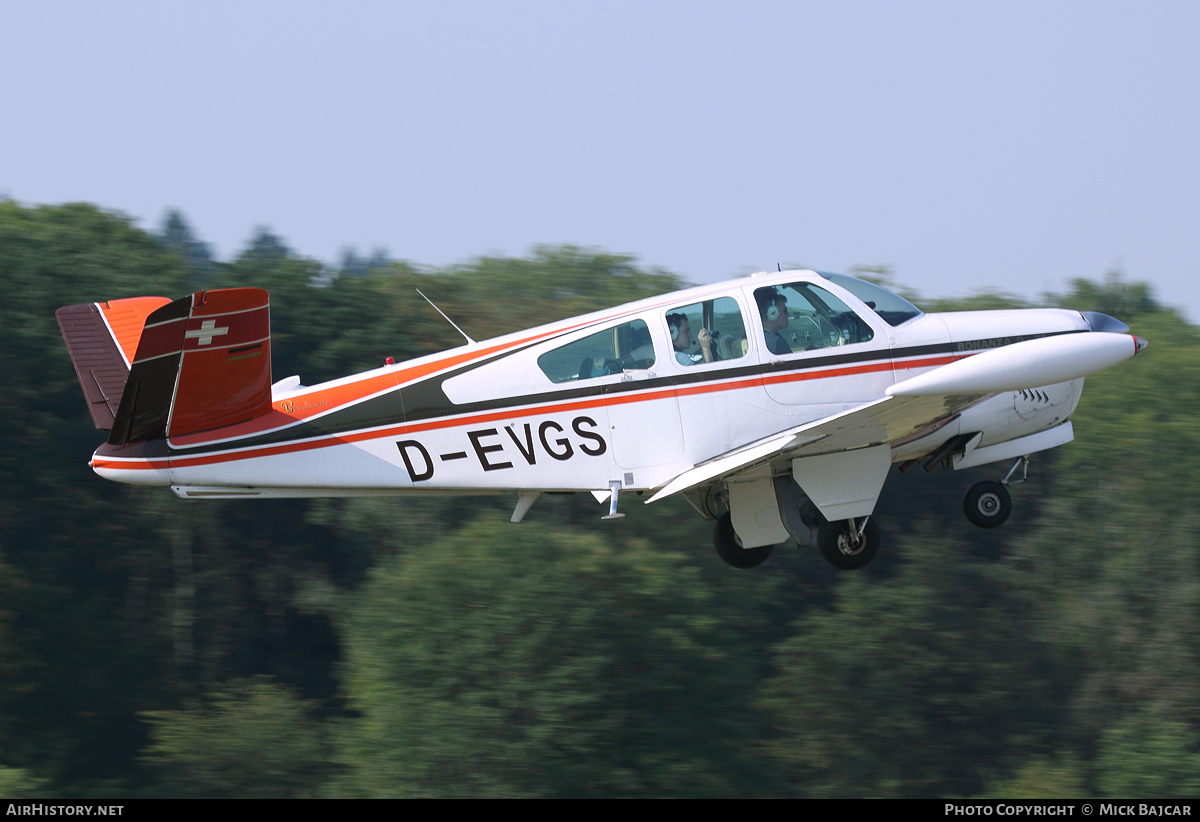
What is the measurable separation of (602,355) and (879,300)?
236cm

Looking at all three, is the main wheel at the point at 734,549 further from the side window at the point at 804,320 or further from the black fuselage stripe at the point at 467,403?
the side window at the point at 804,320

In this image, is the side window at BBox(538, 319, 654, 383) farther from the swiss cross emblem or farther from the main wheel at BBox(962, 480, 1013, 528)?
the main wheel at BBox(962, 480, 1013, 528)

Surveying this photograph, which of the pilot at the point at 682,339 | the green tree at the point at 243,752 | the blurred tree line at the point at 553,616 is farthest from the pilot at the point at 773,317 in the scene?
the green tree at the point at 243,752

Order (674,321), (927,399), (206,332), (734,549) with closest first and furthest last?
1. (206,332)
2. (927,399)
3. (674,321)
4. (734,549)

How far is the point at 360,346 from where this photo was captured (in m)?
34.3

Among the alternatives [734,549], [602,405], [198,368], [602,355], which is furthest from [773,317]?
[198,368]

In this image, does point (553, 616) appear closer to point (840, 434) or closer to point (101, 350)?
point (101, 350)

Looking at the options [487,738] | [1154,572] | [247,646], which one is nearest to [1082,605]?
[1154,572]

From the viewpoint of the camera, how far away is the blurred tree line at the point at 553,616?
29047 millimetres

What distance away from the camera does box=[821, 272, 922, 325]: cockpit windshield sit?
10133 millimetres

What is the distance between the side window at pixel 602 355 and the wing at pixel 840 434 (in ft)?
3.27

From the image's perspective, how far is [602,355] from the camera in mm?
9875

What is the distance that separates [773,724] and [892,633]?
4105 millimetres

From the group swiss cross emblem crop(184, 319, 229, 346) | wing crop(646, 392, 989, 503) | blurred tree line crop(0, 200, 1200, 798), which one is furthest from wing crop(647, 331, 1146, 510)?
blurred tree line crop(0, 200, 1200, 798)
